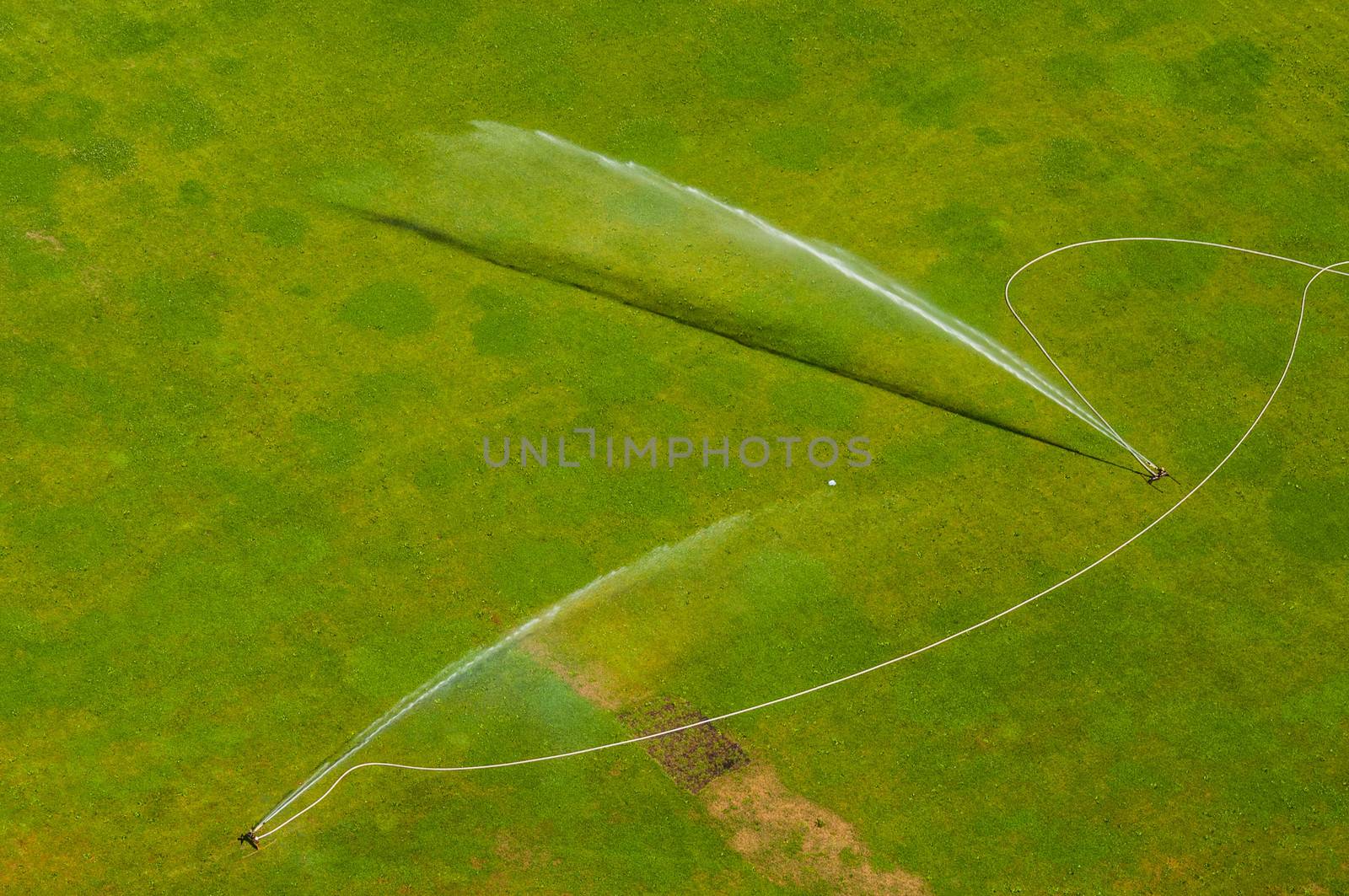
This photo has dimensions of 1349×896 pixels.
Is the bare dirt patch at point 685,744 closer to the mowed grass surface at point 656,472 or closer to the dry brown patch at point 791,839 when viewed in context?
the dry brown patch at point 791,839

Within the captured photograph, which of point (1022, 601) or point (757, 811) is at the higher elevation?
point (1022, 601)

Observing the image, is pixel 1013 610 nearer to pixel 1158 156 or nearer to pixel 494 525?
pixel 494 525

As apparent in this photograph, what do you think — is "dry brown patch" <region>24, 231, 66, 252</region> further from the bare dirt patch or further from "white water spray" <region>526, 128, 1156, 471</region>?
the bare dirt patch

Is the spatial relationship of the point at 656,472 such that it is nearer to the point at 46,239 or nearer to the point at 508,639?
the point at 508,639

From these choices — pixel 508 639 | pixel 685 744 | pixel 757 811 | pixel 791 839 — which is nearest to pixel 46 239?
pixel 508 639

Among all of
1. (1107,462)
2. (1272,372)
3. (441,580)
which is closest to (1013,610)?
(1107,462)

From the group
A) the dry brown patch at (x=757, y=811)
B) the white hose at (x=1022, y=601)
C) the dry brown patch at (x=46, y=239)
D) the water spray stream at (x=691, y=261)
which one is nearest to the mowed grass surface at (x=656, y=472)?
the dry brown patch at (x=46, y=239)
